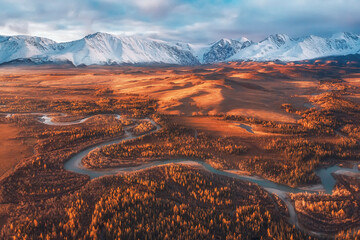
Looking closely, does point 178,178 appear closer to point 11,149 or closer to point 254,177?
point 254,177

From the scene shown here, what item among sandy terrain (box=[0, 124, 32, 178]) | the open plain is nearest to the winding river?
the open plain

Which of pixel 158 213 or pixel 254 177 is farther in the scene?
pixel 254 177

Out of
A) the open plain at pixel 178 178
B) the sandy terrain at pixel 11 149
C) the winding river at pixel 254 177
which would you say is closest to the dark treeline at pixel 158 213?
the open plain at pixel 178 178

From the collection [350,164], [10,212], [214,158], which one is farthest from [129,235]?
[350,164]

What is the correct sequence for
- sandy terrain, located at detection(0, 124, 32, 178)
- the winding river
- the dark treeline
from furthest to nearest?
sandy terrain, located at detection(0, 124, 32, 178) < the winding river < the dark treeline

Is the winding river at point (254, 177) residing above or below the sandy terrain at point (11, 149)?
below

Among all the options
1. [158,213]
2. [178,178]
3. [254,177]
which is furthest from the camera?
[254,177]

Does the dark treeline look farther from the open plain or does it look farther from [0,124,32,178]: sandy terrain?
[0,124,32,178]: sandy terrain

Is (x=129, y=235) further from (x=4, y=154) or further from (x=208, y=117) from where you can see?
(x=208, y=117)

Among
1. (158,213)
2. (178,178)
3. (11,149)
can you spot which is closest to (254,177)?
(178,178)

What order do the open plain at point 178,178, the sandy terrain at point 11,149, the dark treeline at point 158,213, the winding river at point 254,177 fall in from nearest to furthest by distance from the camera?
the dark treeline at point 158,213, the open plain at point 178,178, the winding river at point 254,177, the sandy terrain at point 11,149

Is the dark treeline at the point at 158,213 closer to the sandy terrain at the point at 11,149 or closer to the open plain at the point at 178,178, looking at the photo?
the open plain at the point at 178,178
